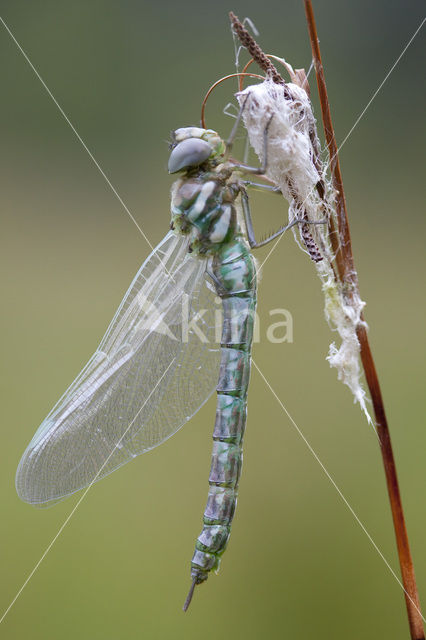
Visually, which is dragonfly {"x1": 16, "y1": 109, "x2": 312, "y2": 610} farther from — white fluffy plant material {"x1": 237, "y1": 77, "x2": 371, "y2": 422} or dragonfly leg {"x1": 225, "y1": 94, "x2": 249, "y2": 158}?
white fluffy plant material {"x1": 237, "y1": 77, "x2": 371, "y2": 422}

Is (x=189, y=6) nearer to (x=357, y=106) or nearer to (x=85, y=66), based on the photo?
(x=85, y=66)

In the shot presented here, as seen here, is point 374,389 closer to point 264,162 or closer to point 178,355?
point 264,162

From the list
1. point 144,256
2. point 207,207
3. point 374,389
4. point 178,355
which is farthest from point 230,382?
point 144,256

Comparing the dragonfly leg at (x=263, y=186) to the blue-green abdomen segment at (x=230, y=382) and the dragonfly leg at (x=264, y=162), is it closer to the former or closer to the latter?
the dragonfly leg at (x=264, y=162)

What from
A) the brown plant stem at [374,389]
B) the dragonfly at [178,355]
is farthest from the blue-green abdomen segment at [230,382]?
the brown plant stem at [374,389]

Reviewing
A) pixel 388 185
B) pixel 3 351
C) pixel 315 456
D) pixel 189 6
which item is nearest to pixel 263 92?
pixel 315 456
